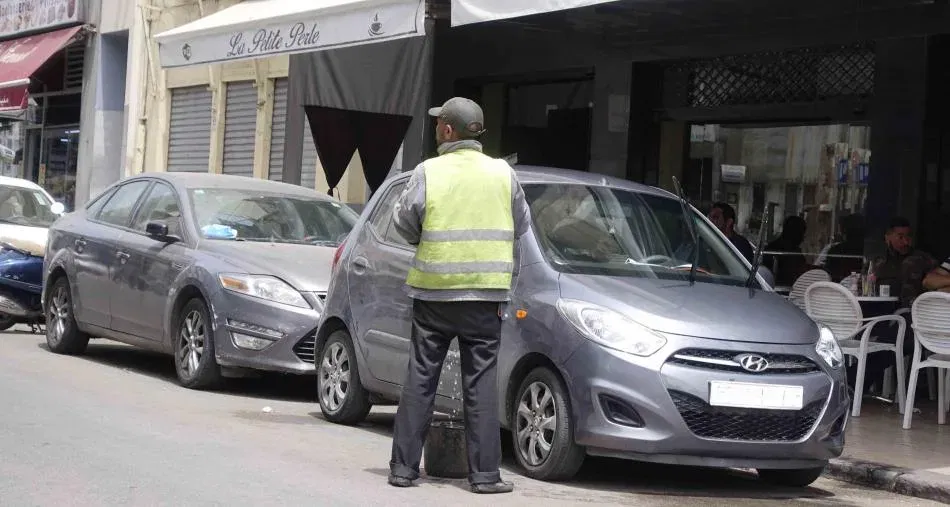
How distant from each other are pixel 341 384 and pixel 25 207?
26.1 feet

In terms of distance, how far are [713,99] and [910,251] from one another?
3.67 m

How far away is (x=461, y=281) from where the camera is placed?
22.6ft

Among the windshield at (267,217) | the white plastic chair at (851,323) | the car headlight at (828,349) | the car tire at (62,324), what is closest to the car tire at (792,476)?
the car headlight at (828,349)

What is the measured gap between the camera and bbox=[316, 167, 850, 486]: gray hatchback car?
7.20 meters

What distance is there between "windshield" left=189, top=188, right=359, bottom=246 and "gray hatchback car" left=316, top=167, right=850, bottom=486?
285 cm

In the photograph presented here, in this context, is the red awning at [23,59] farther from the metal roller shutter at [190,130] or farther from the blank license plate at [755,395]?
the blank license plate at [755,395]

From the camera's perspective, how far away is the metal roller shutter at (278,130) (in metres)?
21.8

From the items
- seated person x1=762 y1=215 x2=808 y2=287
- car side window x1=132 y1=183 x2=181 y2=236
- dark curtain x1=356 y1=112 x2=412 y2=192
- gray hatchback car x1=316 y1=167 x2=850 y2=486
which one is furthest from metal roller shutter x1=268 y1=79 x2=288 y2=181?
gray hatchback car x1=316 y1=167 x2=850 y2=486

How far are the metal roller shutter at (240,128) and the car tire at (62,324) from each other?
984cm

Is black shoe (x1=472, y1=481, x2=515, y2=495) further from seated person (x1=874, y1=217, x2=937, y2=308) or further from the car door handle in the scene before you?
seated person (x1=874, y1=217, x2=937, y2=308)

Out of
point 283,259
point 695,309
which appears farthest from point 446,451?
point 283,259

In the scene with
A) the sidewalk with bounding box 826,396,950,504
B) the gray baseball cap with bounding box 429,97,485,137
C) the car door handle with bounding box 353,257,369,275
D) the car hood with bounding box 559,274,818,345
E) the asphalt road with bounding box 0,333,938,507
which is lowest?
the asphalt road with bounding box 0,333,938,507

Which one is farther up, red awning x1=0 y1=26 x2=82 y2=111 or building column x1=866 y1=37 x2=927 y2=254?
red awning x1=0 y1=26 x2=82 y2=111

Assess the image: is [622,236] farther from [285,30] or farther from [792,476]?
[285,30]
